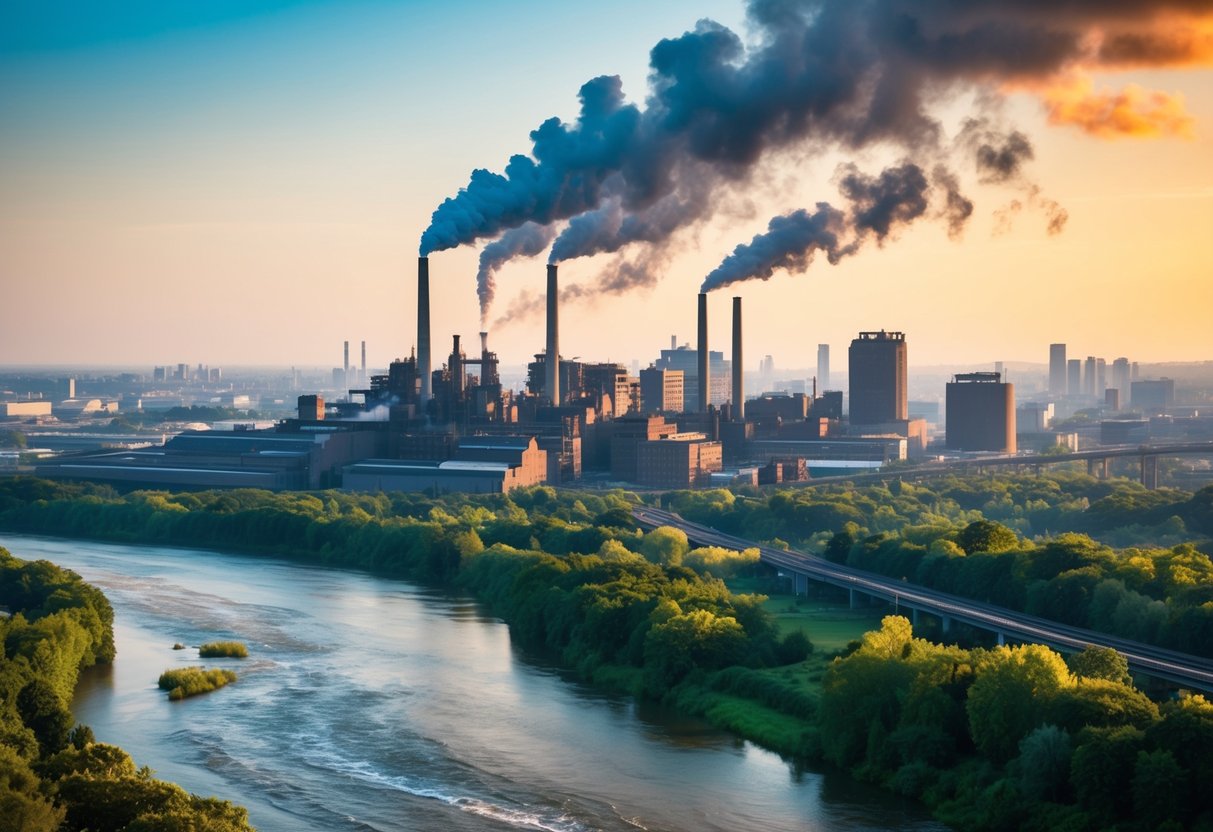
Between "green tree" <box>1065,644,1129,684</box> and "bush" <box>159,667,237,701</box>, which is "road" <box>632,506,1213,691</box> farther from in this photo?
"bush" <box>159,667,237,701</box>

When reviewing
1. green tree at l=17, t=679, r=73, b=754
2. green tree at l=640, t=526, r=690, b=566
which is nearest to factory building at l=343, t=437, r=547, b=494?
green tree at l=640, t=526, r=690, b=566

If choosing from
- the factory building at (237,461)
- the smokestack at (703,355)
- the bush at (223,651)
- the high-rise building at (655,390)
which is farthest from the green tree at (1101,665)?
the high-rise building at (655,390)

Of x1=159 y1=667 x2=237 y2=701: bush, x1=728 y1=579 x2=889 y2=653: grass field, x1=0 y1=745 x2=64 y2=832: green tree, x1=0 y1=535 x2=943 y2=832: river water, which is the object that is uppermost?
x1=0 y1=745 x2=64 y2=832: green tree

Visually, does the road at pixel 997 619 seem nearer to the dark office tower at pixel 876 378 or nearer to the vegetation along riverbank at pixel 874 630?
the vegetation along riverbank at pixel 874 630

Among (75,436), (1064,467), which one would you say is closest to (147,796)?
(1064,467)

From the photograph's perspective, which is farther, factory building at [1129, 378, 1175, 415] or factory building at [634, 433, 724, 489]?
factory building at [1129, 378, 1175, 415]

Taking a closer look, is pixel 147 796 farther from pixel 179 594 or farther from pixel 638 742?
pixel 179 594
